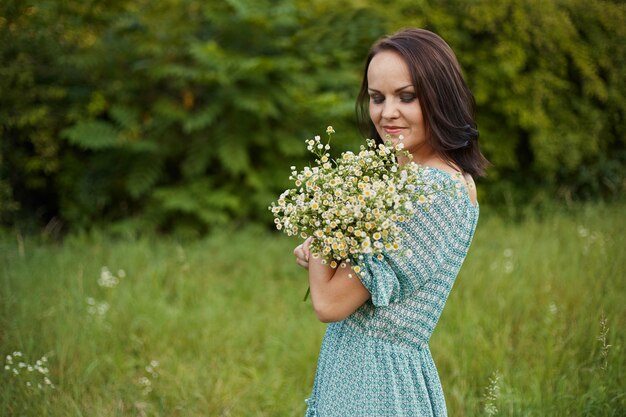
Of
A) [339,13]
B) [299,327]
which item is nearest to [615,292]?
[299,327]

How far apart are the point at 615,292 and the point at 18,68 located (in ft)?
16.9

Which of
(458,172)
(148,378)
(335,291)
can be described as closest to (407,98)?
(458,172)

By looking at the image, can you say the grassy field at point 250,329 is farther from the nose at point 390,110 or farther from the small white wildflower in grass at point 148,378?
the nose at point 390,110

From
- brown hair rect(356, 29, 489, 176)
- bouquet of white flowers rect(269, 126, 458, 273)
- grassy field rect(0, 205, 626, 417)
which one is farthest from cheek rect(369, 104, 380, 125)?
grassy field rect(0, 205, 626, 417)

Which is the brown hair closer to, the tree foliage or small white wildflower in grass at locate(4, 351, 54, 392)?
small white wildflower in grass at locate(4, 351, 54, 392)

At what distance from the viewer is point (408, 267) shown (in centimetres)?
170

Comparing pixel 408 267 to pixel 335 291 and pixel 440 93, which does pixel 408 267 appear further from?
pixel 440 93

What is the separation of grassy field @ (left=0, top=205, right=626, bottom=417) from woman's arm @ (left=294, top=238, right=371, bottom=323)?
3.64 ft

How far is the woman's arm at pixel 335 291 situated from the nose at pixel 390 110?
51 centimetres

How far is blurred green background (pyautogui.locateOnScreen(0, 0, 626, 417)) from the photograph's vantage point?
13.3 feet

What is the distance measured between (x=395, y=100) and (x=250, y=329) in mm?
2514

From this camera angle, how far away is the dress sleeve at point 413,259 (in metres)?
1.65

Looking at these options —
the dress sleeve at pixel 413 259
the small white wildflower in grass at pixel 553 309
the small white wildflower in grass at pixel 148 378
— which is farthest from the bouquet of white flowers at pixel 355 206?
the small white wildflower in grass at pixel 553 309

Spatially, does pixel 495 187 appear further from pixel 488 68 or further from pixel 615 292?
pixel 615 292
